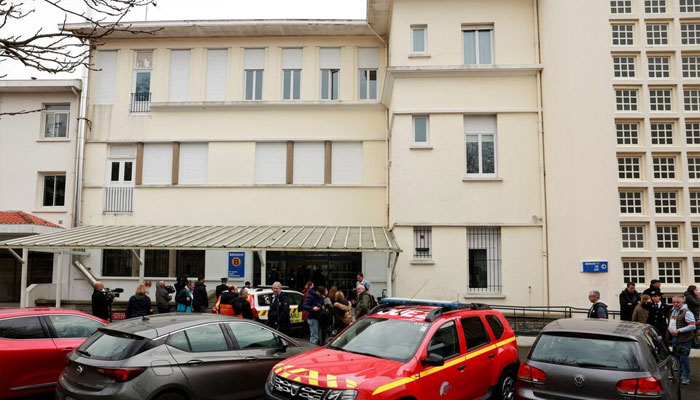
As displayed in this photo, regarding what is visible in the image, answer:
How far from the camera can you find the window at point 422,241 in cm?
1631

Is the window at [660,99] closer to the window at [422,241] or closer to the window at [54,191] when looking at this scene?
the window at [422,241]

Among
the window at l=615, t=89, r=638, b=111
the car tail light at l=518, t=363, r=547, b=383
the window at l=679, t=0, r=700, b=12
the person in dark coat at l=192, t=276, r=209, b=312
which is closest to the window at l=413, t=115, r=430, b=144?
the window at l=615, t=89, r=638, b=111

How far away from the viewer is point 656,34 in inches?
573

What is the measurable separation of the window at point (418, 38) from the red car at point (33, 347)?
13262 mm

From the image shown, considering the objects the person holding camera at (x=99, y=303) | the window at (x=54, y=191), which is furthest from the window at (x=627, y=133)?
the window at (x=54, y=191)

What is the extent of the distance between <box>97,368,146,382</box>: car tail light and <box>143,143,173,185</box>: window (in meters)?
14.7

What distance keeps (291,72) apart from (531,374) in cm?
1627

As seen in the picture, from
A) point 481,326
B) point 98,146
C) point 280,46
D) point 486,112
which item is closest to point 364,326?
point 481,326

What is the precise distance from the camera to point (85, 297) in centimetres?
1948

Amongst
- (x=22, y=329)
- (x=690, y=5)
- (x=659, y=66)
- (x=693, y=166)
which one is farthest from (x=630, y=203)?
(x=22, y=329)

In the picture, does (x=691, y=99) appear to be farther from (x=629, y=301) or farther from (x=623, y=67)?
(x=629, y=301)

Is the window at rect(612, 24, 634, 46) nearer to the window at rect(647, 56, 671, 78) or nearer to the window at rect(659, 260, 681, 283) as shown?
the window at rect(647, 56, 671, 78)

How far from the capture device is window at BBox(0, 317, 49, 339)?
7730mm

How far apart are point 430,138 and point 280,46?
7745mm
